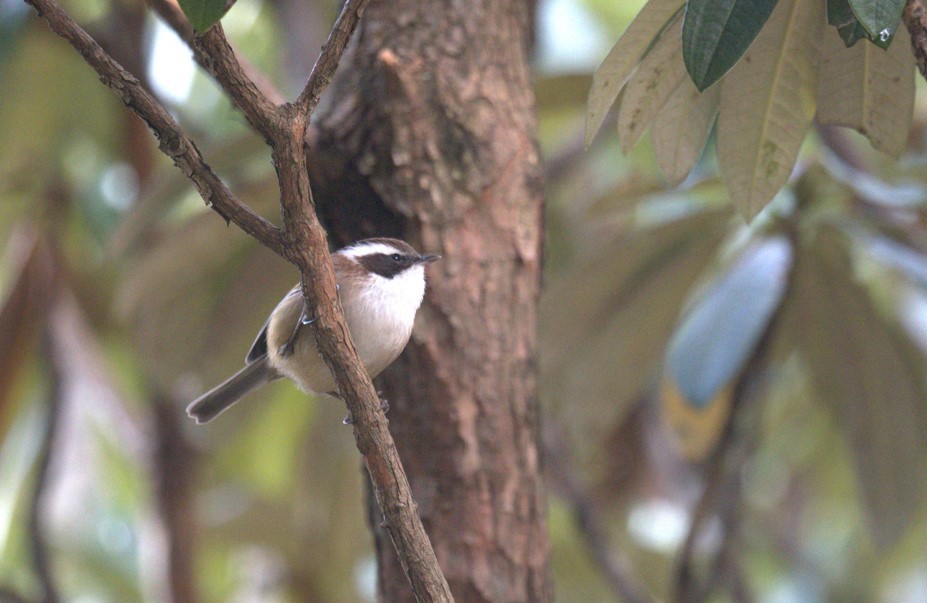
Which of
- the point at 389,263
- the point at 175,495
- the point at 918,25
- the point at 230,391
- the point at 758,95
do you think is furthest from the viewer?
the point at 175,495

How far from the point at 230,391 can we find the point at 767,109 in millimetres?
1845

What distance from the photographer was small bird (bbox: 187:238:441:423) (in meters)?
2.43

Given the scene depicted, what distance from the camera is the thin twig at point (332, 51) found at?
160cm

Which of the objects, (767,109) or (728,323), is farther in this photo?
(728,323)

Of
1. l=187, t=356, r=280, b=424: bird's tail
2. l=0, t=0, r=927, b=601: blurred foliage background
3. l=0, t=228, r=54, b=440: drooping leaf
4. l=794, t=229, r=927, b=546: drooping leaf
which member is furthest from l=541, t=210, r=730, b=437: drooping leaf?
l=0, t=228, r=54, b=440: drooping leaf

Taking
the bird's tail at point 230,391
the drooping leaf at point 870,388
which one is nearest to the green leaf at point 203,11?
the bird's tail at point 230,391

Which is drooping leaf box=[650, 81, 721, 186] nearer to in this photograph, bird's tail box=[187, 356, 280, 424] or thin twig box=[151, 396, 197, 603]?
bird's tail box=[187, 356, 280, 424]

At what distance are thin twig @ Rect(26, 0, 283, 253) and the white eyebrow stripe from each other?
3.04 ft

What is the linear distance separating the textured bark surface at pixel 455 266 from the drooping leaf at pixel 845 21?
1.12m

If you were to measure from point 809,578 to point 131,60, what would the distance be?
4355mm

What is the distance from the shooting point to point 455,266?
2.64 meters

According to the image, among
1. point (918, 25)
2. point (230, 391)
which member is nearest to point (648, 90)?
point (918, 25)

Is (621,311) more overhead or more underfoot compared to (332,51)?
more underfoot

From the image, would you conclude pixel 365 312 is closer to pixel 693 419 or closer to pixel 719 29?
pixel 719 29
